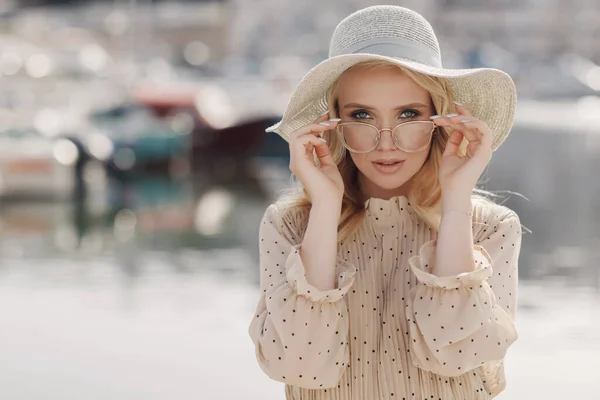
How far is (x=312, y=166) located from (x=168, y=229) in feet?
25.3

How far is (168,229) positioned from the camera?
9695 millimetres

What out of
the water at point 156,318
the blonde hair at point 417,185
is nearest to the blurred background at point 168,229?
the water at point 156,318

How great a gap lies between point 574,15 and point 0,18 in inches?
809

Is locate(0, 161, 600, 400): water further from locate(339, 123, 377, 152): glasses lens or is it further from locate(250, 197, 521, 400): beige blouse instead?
locate(339, 123, 377, 152): glasses lens

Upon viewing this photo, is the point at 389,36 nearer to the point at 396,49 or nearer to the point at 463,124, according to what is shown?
the point at 396,49

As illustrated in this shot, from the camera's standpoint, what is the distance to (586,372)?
5039 millimetres

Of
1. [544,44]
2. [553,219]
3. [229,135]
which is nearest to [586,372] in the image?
[553,219]

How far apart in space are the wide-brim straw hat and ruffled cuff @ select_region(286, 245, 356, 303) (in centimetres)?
31

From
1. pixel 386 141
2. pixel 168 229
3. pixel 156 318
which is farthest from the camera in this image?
pixel 168 229

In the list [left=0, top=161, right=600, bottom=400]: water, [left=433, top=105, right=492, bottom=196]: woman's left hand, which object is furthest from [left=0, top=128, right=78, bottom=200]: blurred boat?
[left=433, top=105, right=492, bottom=196]: woman's left hand

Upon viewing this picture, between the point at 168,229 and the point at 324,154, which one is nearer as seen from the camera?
the point at 324,154

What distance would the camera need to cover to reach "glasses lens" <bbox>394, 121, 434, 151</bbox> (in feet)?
6.85

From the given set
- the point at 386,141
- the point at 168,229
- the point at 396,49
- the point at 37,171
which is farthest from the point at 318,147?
the point at 37,171

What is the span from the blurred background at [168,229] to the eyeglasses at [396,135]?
2.76m
